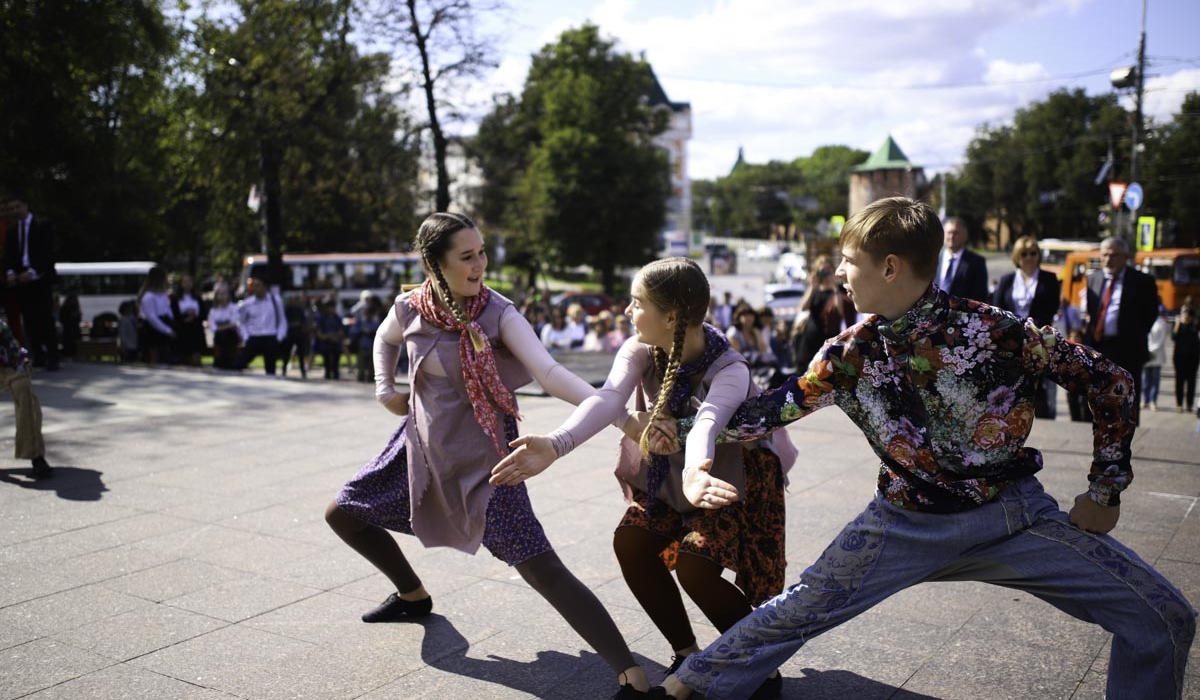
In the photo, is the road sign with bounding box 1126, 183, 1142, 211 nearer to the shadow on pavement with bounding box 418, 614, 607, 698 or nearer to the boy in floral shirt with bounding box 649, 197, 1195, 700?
the shadow on pavement with bounding box 418, 614, 607, 698

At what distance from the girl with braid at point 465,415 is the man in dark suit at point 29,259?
9.03 m

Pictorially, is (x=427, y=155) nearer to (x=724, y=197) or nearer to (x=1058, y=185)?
(x=1058, y=185)

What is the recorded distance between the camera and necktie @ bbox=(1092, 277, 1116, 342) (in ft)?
28.6

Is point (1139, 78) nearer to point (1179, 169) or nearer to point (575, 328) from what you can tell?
point (575, 328)

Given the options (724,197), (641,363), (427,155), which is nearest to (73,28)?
(427,155)

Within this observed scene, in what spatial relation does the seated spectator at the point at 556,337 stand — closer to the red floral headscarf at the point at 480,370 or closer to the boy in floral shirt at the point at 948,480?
the red floral headscarf at the point at 480,370

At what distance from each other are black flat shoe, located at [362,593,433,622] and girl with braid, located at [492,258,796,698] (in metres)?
1.21

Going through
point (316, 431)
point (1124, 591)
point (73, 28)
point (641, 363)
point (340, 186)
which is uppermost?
point (73, 28)

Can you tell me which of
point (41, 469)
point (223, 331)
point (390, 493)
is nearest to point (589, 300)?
point (223, 331)

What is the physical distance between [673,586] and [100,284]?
4025cm

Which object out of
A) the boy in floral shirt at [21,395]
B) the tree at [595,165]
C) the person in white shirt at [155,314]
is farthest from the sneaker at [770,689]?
the tree at [595,165]

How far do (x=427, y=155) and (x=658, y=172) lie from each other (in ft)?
97.9

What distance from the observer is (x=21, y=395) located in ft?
22.0

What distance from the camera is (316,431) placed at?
9.20m
